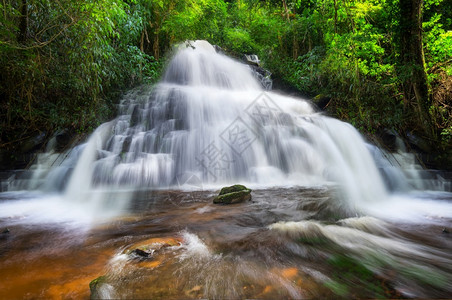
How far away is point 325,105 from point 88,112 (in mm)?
8889

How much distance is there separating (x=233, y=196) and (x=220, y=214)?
65cm

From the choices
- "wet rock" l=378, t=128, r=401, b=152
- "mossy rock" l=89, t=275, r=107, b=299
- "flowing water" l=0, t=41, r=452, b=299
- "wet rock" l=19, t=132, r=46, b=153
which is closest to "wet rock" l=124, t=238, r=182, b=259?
"flowing water" l=0, t=41, r=452, b=299

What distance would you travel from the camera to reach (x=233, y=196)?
3605 mm

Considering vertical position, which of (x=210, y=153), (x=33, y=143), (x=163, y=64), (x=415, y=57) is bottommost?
(x=210, y=153)

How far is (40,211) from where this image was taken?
3463 mm

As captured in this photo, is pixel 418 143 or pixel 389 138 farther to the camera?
pixel 389 138

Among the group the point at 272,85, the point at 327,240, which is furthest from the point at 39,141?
the point at 272,85

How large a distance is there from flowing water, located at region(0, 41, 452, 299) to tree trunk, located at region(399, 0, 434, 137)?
A: 5.01 ft

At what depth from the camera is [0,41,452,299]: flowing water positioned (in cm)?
147

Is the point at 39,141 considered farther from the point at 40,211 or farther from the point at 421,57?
the point at 421,57

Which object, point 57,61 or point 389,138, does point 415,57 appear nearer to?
point 389,138

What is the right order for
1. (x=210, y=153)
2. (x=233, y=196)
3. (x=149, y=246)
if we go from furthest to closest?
1. (x=210, y=153)
2. (x=233, y=196)
3. (x=149, y=246)

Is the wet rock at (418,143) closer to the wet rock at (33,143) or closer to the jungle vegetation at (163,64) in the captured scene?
the jungle vegetation at (163,64)

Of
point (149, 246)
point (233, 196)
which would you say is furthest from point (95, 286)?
point (233, 196)
